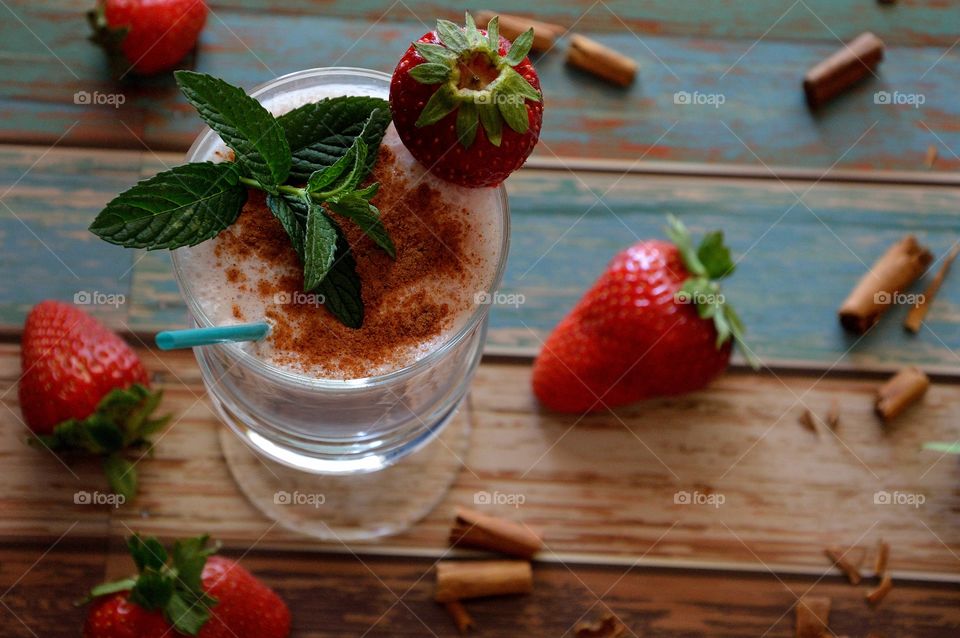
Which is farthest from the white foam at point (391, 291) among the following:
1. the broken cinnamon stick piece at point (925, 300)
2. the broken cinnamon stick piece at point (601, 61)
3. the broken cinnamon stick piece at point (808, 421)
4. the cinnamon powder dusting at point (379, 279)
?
the broken cinnamon stick piece at point (925, 300)

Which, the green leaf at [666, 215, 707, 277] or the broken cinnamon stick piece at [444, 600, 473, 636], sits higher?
the green leaf at [666, 215, 707, 277]

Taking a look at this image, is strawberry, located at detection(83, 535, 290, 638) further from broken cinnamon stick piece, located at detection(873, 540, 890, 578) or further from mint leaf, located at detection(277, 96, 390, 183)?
broken cinnamon stick piece, located at detection(873, 540, 890, 578)

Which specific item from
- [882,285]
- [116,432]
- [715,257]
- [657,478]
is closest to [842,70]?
[882,285]

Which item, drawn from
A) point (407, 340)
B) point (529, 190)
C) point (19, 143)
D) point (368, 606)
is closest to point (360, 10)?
point (529, 190)

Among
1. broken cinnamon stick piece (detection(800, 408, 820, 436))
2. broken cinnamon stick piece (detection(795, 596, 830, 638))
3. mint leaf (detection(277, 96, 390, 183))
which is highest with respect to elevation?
mint leaf (detection(277, 96, 390, 183))

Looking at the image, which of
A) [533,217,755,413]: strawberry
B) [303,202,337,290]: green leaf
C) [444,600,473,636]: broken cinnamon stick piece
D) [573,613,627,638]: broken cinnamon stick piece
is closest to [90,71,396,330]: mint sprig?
[303,202,337,290]: green leaf

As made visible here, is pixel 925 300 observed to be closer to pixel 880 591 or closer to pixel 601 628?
pixel 880 591

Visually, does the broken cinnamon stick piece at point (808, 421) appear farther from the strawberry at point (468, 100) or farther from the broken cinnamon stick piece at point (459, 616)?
the strawberry at point (468, 100)
